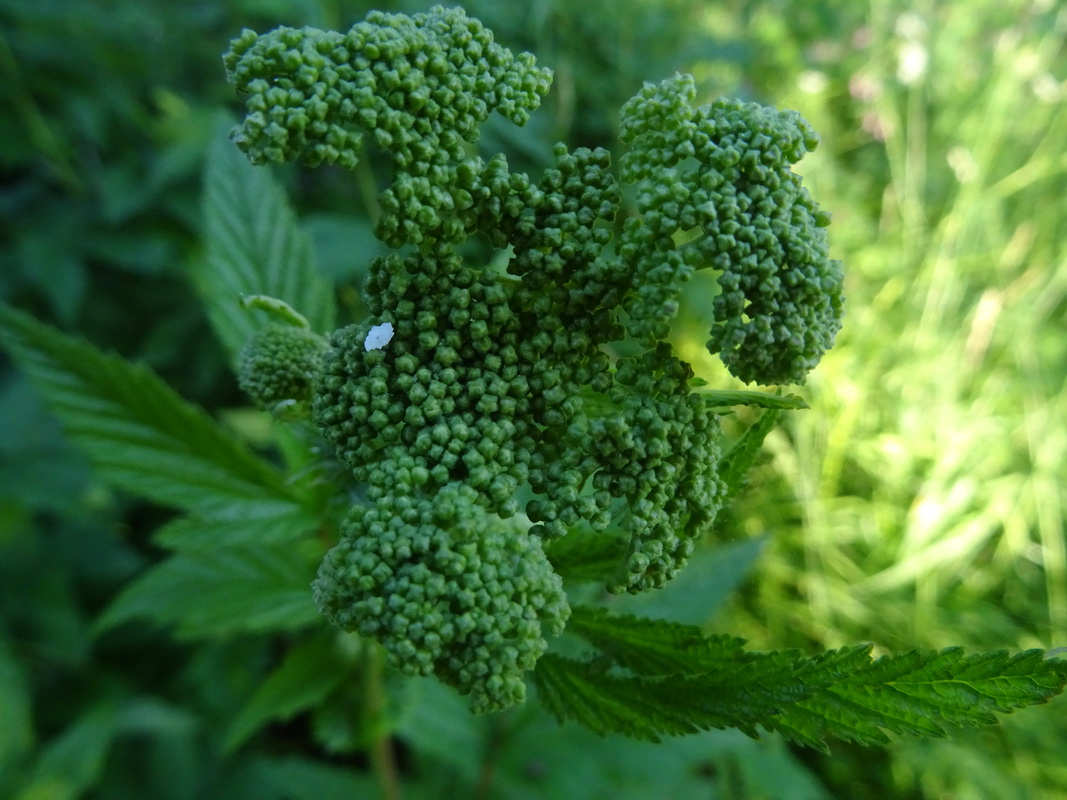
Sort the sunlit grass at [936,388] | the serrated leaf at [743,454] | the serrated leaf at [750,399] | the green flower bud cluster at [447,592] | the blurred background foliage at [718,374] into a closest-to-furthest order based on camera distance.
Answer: the green flower bud cluster at [447,592], the serrated leaf at [750,399], the serrated leaf at [743,454], the blurred background foliage at [718,374], the sunlit grass at [936,388]

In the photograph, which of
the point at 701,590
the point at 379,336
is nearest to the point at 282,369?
the point at 379,336

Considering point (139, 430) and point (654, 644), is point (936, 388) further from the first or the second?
point (139, 430)

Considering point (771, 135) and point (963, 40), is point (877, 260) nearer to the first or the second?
point (963, 40)

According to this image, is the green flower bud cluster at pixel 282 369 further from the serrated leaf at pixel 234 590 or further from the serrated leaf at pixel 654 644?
the serrated leaf at pixel 654 644

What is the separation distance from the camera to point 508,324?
39.8 inches

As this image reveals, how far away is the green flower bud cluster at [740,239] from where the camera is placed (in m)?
0.94

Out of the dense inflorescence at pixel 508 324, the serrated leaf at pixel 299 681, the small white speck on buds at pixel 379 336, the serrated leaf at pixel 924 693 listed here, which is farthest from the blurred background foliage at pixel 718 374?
the small white speck on buds at pixel 379 336

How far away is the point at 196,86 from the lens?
388 centimetres

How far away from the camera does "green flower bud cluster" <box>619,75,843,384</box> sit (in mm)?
939

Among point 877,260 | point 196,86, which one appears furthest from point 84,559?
point 877,260

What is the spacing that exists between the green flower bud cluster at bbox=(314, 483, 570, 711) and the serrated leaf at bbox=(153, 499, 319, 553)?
1.29 feet

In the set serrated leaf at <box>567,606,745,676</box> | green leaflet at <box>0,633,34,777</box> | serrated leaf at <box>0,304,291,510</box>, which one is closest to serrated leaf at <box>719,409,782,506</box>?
serrated leaf at <box>567,606,745,676</box>

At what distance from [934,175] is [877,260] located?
81cm

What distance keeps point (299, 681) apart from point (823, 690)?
998mm
